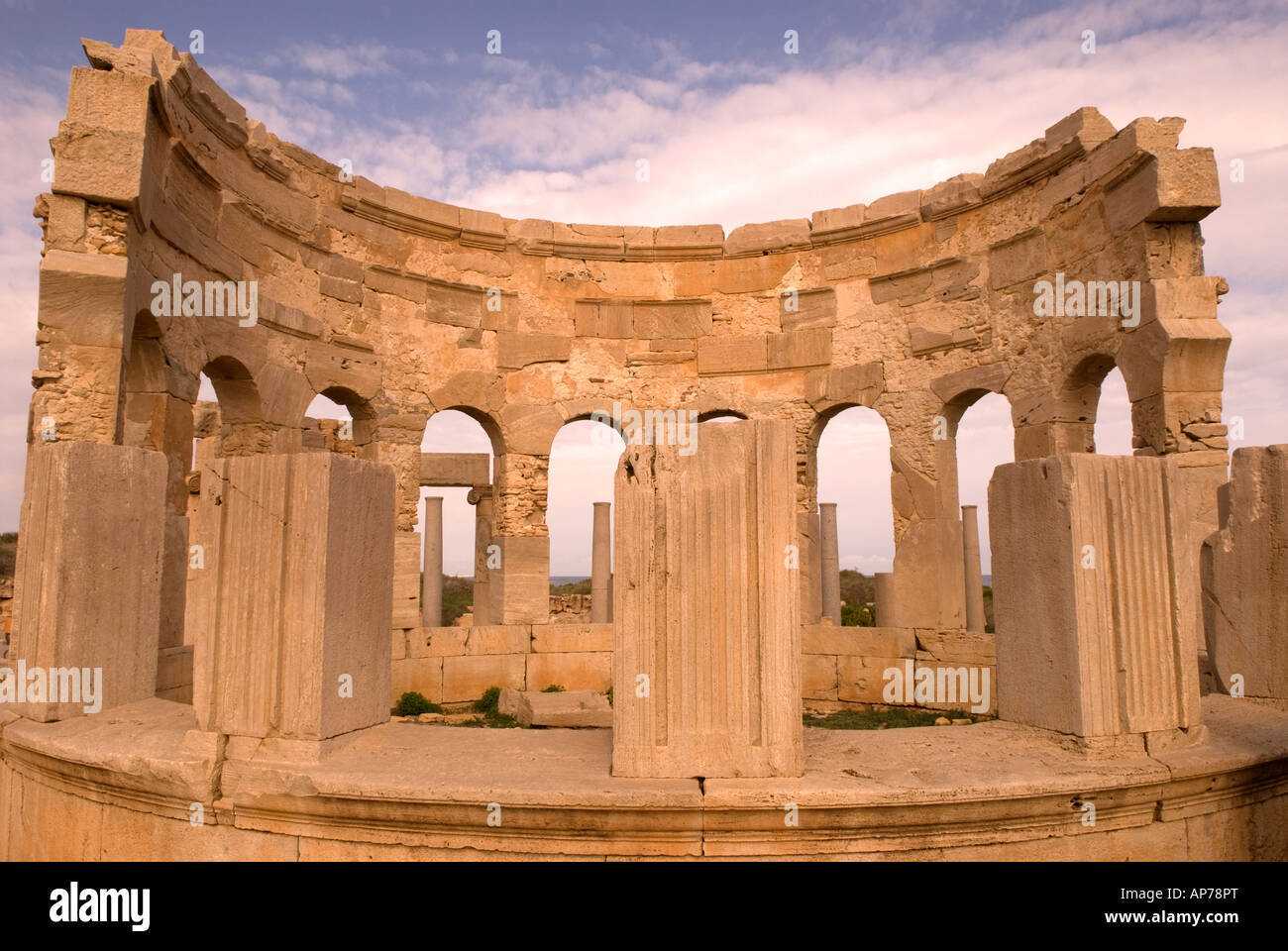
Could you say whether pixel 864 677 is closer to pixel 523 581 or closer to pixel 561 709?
pixel 561 709

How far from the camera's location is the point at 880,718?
27.9 ft

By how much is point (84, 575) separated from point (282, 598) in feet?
6.52

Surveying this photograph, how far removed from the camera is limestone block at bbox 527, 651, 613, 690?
9.65 m

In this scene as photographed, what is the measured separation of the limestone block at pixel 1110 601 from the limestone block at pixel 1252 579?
145 centimetres

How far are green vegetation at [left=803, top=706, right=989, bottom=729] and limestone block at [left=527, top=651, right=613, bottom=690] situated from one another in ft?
8.21

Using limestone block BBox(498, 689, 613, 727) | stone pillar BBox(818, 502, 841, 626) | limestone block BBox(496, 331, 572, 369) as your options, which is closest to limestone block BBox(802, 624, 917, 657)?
stone pillar BBox(818, 502, 841, 626)

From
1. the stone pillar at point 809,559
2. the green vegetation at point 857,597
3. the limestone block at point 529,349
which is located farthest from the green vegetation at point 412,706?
the green vegetation at point 857,597

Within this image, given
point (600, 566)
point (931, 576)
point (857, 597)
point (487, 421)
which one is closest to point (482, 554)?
point (600, 566)

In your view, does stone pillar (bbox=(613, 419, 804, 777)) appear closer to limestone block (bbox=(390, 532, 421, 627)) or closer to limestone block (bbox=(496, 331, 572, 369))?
limestone block (bbox=(390, 532, 421, 627))

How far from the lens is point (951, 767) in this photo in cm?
338

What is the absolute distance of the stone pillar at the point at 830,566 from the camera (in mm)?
12453
